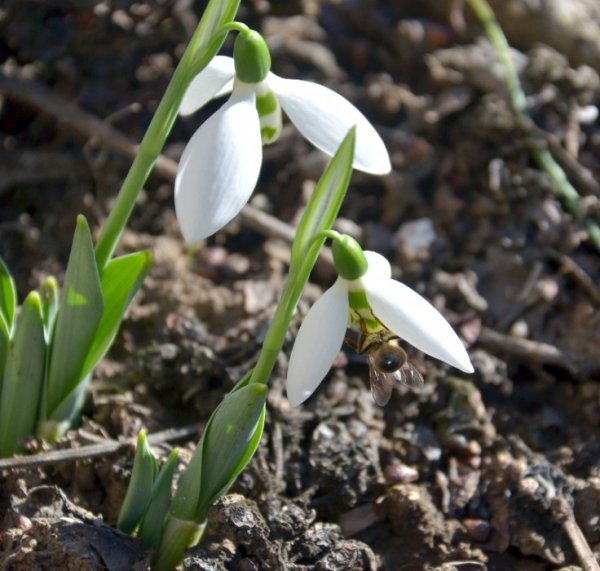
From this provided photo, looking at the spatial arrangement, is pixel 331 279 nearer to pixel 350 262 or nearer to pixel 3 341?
pixel 3 341

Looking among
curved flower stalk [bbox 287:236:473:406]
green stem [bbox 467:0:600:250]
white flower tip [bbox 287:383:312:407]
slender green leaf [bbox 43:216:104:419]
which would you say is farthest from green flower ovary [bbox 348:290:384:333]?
green stem [bbox 467:0:600:250]

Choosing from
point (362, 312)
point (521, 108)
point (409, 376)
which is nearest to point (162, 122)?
point (362, 312)

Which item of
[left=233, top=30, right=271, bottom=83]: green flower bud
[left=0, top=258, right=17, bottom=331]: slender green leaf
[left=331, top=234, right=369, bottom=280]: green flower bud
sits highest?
[left=233, top=30, right=271, bottom=83]: green flower bud

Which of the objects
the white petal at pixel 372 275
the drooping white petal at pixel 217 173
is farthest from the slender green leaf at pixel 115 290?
the white petal at pixel 372 275

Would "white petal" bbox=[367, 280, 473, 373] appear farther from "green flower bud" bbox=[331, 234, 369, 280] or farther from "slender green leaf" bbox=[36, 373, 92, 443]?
"slender green leaf" bbox=[36, 373, 92, 443]

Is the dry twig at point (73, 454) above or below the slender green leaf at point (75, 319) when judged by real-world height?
below

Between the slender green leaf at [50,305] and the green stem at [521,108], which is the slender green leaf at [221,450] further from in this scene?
the green stem at [521,108]

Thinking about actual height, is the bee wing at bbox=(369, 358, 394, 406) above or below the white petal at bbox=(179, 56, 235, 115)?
below
